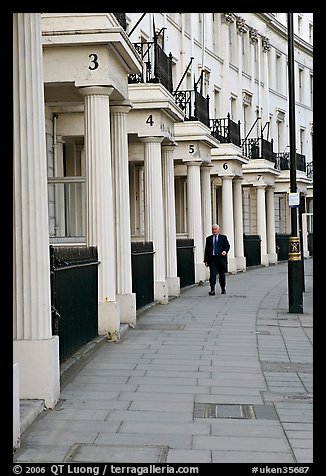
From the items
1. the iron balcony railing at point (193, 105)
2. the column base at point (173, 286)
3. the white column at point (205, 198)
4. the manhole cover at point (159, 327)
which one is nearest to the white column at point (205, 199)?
the white column at point (205, 198)

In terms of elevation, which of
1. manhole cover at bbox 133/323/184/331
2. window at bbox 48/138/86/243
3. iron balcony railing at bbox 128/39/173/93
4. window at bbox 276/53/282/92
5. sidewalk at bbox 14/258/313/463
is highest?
window at bbox 276/53/282/92

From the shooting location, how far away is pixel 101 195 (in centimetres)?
1363

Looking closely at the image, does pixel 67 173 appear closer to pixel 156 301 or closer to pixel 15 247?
pixel 156 301

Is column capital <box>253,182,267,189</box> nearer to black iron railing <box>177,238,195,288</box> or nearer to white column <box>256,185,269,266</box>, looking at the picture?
white column <box>256,185,269,266</box>

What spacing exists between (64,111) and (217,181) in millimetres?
19779

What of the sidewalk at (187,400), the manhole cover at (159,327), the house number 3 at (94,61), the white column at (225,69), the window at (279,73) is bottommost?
the sidewalk at (187,400)

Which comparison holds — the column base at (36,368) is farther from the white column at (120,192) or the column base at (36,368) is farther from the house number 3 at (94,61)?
the white column at (120,192)

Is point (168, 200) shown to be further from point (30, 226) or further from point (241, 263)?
point (241, 263)

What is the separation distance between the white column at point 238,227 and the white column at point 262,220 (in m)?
4.50

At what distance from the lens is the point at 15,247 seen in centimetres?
848

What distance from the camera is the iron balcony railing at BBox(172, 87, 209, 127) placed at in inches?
1019

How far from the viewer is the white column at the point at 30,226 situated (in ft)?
27.9

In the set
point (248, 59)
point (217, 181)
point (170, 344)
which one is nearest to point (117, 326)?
point (170, 344)

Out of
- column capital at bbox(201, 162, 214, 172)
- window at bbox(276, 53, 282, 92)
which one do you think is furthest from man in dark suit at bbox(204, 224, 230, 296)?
window at bbox(276, 53, 282, 92)
